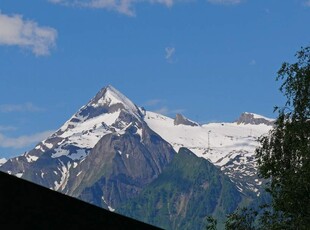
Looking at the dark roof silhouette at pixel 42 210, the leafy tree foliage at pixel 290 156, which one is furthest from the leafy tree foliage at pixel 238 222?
the dark roof silhouette at pixel 42 210

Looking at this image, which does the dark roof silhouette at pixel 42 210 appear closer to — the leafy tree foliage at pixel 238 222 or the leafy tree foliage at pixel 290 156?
the leafy tree foliage at pixel 290 156

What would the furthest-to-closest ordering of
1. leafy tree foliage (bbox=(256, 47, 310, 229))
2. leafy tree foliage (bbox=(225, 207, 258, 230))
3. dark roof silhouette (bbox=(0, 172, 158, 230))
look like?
leafy tree foliage (bbox=(225, 207, 258, 230)), leafy tree foliage (bbox=(256, 47, 310, 229)), dark roof silhouette (bbox=(0, 172, 158, 230))

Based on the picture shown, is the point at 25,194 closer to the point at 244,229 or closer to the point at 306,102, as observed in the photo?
the point at 306,102

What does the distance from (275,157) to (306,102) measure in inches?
152

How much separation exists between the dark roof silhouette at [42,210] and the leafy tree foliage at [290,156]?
101 feet

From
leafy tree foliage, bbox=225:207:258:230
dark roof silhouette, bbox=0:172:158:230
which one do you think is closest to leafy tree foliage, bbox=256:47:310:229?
leafy tree foliage, bbox=225:207:258:230

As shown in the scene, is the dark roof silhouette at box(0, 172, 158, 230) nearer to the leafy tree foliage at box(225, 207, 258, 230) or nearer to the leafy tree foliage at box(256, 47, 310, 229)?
the leafy tree foliage at box(256, 47, 310, 229)

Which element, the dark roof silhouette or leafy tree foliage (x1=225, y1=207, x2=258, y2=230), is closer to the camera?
the dark roof silhouette

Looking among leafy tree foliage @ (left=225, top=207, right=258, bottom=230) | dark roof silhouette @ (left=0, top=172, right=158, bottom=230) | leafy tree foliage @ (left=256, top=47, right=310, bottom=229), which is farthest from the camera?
leafy tree foliage @ (left=225, top=207, right=258, bottom=230)

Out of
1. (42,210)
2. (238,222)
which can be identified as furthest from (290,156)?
(42,210)

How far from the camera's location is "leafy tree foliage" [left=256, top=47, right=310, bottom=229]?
43.2 meters

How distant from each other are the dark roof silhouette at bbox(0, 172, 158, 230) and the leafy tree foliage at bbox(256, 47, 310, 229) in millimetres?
30799

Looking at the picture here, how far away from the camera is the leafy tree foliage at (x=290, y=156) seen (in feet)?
142

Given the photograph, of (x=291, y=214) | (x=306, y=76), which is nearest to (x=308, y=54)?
(x=306, y=76)
